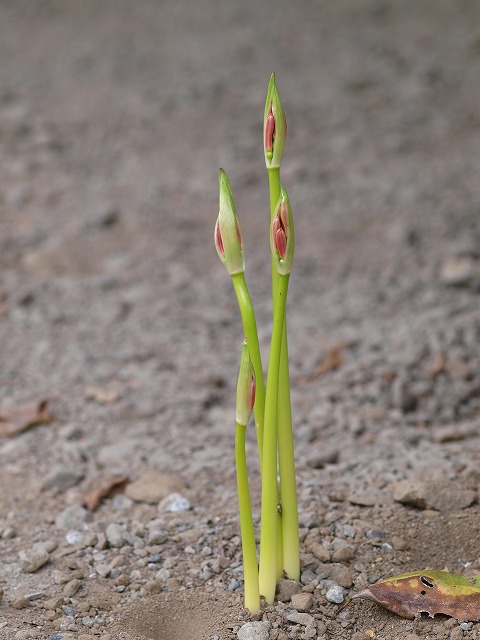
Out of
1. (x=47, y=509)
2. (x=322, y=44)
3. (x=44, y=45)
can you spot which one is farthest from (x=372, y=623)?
(x=44, y=45)

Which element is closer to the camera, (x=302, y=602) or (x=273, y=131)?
(x=273, y=131)

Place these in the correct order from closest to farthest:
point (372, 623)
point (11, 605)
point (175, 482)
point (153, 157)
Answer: point (372, 623), point (11, 605), point (175, 482), point (153, 157)

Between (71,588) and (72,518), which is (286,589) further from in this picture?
(72,518)

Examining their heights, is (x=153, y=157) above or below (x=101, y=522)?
above

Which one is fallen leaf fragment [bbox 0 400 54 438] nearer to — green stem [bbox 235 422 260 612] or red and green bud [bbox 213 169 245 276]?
green stem [bbox 235 422 260 612]

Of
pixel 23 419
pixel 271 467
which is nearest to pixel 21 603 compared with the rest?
pixel 271 467

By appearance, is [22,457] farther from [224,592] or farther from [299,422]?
[224,592]

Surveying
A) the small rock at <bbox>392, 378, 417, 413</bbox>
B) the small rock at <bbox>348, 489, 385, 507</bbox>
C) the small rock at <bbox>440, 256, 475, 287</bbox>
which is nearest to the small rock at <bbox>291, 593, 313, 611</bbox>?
the small rock at <bbox>348, 489, 385, 507</bbox>
